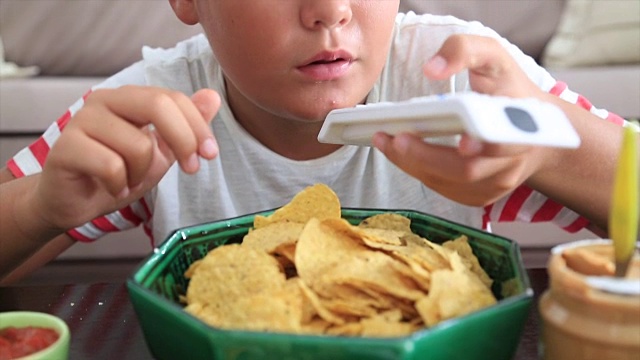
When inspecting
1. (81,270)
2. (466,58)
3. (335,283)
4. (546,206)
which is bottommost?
(81,270)

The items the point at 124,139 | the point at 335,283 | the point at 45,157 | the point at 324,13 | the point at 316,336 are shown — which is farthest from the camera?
the point at 45,157

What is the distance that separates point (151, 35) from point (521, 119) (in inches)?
68.0

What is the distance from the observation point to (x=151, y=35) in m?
2.06

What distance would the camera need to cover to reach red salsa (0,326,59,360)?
0.54 metres

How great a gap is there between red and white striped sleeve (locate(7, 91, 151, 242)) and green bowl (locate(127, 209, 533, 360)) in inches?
18.5

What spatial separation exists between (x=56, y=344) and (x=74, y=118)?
0.24 m

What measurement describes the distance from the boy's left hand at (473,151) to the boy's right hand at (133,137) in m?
0.16

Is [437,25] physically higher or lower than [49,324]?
higher

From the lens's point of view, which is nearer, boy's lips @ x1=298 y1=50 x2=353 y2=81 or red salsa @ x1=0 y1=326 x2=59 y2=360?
red salsa @ x1=0 y1=326 x2=59 y2=360

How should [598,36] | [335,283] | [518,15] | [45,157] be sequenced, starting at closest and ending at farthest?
[335,283] < [45,157] < [598,36] < [518,15]

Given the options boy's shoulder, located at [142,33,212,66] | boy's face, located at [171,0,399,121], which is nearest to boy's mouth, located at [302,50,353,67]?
boy's face, located at [171,0,399,121]

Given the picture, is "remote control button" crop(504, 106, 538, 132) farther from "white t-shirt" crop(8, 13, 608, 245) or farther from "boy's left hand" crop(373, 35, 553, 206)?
"white t-shirt" crop(8, 13, 608, 245)

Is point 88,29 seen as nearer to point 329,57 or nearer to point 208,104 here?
point 329,57

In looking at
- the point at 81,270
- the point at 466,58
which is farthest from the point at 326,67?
the point at 81,270
